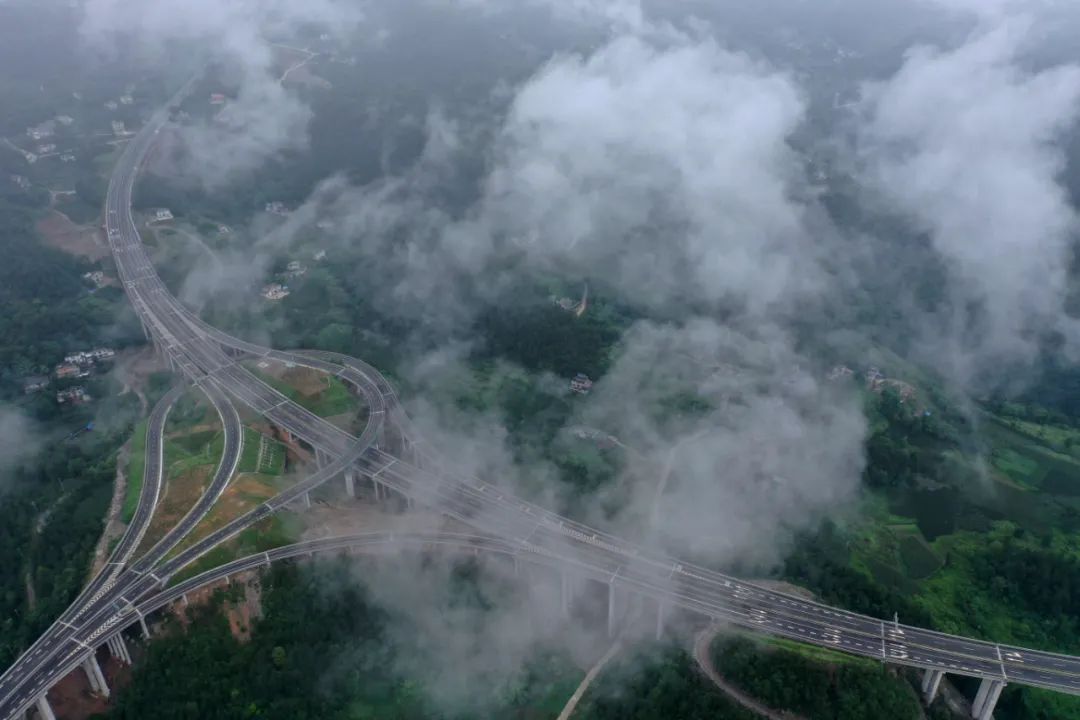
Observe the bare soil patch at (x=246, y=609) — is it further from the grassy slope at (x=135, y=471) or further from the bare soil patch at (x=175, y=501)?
the grassy slope at (x=135, y=471)

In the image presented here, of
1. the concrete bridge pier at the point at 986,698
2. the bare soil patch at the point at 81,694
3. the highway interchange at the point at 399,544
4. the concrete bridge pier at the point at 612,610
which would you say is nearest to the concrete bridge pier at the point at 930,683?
the highway interchange at the point at 399,544

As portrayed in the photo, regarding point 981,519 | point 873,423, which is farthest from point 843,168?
point 981,519

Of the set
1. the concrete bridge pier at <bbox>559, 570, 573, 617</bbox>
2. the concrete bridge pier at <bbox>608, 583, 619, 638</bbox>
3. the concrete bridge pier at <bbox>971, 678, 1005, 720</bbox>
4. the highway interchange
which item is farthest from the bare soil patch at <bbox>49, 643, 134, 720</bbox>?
the concrete bridge pier at <bbox>971, 678, 1005, 720</bbox>

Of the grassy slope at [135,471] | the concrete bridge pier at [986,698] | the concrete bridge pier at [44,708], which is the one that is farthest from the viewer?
the grassy slope at [135,471]

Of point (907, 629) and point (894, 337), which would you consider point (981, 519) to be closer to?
point (907, 629)

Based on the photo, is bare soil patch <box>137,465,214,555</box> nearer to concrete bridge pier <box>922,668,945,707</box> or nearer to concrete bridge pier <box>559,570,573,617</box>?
concrete bridge pier <box>559,570,573,617</box>

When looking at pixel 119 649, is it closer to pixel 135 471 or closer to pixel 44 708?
pixel 44 708

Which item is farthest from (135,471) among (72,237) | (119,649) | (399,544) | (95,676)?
(72,237)
